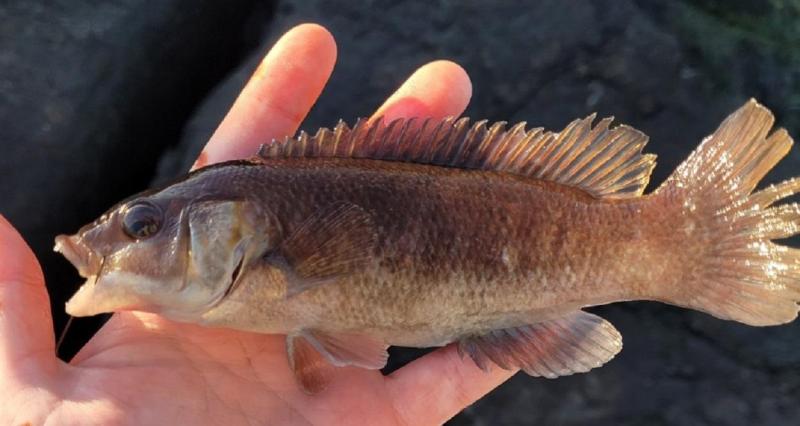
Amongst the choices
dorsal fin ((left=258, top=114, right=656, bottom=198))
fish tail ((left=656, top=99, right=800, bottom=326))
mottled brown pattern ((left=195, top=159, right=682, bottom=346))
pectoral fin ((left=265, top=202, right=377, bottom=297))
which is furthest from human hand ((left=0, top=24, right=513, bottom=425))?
fish tail ((left=656, top=99, right=800, bottom=326))

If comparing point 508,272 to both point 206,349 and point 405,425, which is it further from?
point 206,349

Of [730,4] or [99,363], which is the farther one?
[730,4]

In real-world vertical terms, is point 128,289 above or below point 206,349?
above

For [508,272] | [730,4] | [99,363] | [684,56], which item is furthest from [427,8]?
Result: [99,363]

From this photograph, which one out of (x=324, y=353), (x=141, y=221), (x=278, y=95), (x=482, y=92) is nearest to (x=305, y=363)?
(x=324, y=353)

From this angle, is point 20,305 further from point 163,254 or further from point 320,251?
point 320,251

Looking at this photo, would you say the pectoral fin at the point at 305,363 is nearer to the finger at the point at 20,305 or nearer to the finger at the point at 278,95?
the finger at the point at 20,305
